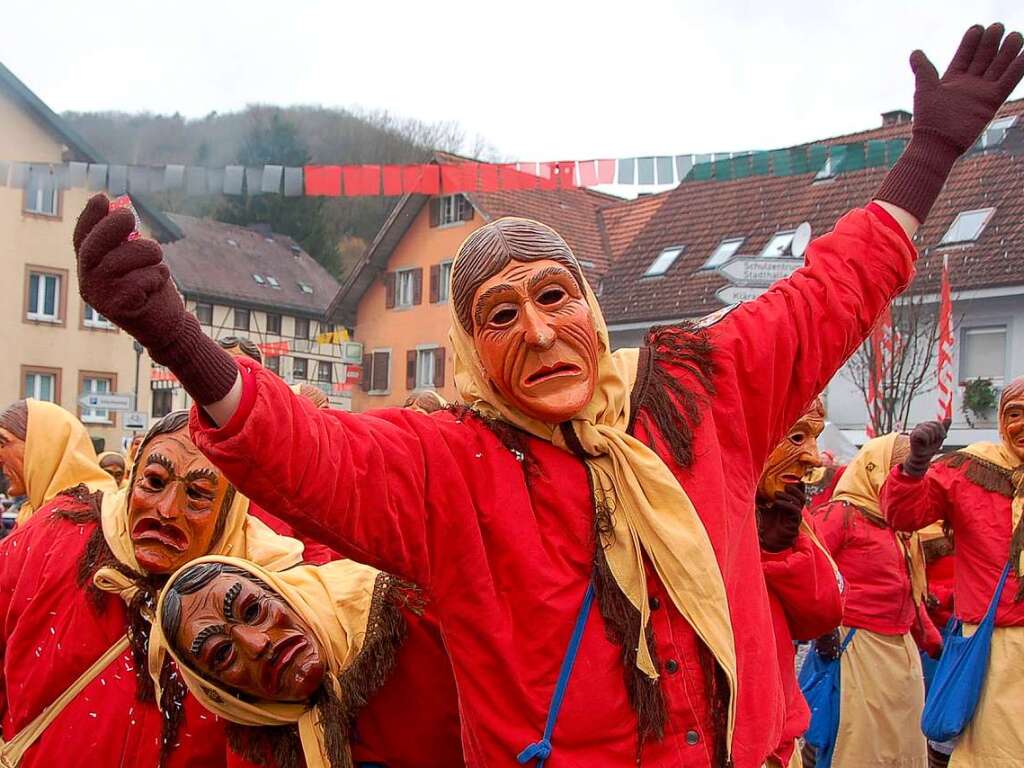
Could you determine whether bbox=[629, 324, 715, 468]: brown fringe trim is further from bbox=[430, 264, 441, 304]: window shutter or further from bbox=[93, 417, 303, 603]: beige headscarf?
bbox=[430, 264, 441, 304]: window shutter

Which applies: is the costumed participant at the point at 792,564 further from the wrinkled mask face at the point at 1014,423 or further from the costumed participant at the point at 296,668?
the wrinkled mask face at the point at 1014,423

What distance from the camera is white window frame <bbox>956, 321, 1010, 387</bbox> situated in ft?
66.8

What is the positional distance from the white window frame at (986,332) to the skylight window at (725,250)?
4.81 m

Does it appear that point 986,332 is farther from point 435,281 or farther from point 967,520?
point 967,520

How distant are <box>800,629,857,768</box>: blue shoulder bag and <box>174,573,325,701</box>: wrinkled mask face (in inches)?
182

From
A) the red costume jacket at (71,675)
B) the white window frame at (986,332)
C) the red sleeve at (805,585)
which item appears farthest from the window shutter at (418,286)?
the red costume jacket at (71,675)

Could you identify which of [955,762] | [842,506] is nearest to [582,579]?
[955,762]

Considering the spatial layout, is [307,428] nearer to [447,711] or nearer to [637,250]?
[447,711]

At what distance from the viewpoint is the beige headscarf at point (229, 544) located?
3.76 m

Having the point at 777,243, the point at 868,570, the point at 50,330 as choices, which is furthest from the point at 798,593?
the point at 50,330

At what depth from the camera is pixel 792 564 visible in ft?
14.2

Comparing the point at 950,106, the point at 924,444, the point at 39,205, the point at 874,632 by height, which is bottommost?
the point at 874,632

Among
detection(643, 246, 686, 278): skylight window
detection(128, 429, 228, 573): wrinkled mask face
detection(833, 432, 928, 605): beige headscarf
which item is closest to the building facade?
detection(643, 246, 686, 278): skylight window

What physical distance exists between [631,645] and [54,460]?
12.4 feet
